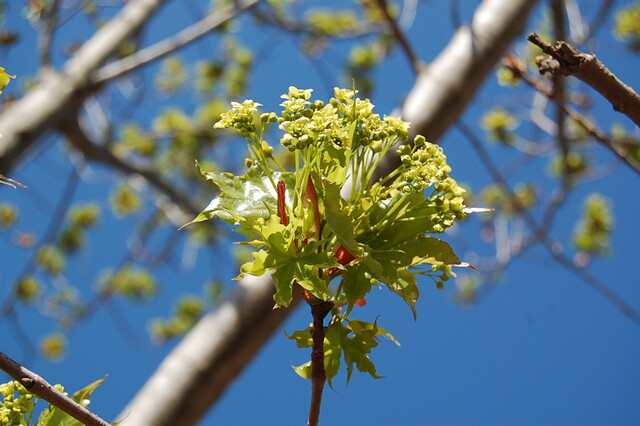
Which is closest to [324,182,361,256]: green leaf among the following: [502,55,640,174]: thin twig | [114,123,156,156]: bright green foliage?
[502,55,640,174]: thin twig

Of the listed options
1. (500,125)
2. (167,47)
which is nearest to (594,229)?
(500,125)

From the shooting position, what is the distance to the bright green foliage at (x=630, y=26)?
11.7 ft

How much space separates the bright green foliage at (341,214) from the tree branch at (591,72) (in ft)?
0.71

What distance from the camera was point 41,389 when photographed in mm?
738

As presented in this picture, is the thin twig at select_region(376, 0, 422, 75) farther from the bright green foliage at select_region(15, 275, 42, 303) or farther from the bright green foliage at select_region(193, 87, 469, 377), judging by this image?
the bright green foliage at select_region(15, 275, 42, 303)

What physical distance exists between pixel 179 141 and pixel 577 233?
103 inches

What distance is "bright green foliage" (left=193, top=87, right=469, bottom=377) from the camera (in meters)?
0.85

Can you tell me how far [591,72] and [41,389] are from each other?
80 centimetres

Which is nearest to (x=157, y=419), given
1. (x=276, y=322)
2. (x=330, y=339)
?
(x=276, y=322)

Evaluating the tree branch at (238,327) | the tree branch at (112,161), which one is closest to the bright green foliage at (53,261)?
the tree branch at (112,161)

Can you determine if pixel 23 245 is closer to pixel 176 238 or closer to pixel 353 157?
pixel 176 238

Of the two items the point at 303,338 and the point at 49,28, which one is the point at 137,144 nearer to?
the point at 49,28

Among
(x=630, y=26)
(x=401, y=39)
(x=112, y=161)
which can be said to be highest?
(x=630, y=26)

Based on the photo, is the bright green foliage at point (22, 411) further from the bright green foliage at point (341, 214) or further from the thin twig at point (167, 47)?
the thin twig at point (167, 47)
